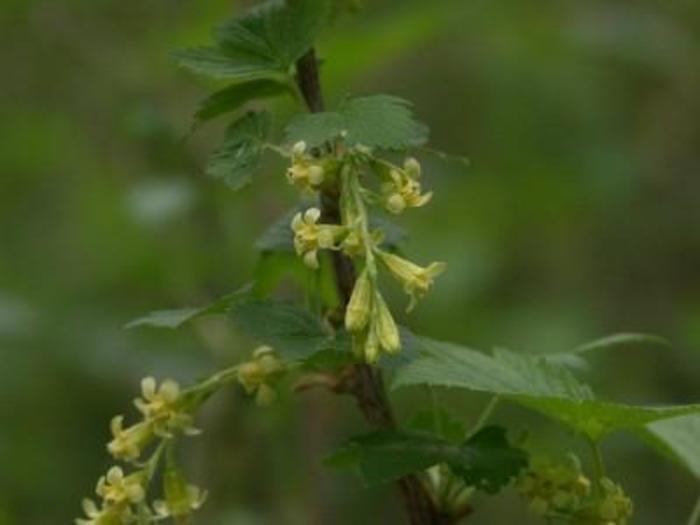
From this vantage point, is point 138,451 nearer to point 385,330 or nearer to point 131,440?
point 131,440

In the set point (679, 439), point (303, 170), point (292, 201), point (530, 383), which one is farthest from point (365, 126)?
point (292, 201)

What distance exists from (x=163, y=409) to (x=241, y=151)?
251 millimetres

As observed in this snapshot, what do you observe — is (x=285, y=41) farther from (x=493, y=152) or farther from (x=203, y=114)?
(x=493, y=152)

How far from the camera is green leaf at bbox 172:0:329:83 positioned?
59.0 inches

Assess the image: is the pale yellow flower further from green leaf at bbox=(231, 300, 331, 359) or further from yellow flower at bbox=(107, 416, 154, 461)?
green leaf at bbox=(231, 300, 331, 359)

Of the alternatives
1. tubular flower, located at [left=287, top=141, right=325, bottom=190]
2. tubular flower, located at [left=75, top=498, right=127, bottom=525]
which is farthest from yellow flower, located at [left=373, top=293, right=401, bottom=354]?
tubular flower, located at [left=75, top=498, right=127, bottom=525]

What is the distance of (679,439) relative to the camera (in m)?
1.80

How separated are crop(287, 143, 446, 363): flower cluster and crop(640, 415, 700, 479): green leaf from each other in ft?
1.25

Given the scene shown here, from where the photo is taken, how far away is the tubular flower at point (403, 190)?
4.70 ft

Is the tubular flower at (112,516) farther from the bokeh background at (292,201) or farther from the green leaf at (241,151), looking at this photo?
the bokeh background at (292,201)

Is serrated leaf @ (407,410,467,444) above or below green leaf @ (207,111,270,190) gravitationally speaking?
below

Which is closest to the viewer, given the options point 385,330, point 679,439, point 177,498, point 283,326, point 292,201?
point 385,330

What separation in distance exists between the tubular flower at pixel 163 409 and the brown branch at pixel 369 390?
160 millimetres

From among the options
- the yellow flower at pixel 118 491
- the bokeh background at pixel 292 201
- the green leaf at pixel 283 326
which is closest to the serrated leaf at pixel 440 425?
the green leaf at pixel 283 326
